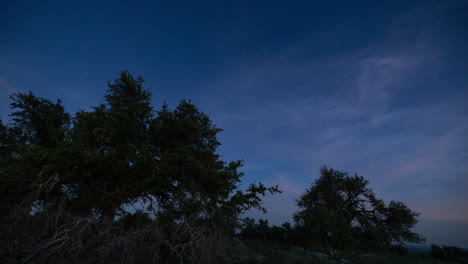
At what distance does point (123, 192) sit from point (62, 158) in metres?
3.26

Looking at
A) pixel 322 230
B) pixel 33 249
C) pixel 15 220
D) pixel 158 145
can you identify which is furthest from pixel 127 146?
pixel 322 230

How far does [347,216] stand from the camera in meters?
26.3

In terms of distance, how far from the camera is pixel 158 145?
43.3 feet

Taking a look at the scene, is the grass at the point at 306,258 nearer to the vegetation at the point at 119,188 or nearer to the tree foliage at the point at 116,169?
the vegetation at the point at 119,188

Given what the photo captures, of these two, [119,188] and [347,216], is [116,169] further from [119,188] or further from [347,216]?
[347,216]

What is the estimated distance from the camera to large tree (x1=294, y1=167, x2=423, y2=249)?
1922cm

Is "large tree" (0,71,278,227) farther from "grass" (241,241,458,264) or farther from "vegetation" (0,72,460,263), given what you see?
"grass" (241,241,458,264)

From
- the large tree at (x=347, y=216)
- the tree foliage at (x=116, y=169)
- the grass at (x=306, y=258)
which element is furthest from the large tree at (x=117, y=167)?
the large tree at (x=347, y=216)

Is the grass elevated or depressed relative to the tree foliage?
depressed

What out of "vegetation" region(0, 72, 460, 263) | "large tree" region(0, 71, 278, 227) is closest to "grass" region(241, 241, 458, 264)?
"vegetation" region(0, 72, 460, 263)

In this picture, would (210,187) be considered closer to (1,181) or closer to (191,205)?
(191,205)

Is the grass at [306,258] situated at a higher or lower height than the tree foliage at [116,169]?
lower

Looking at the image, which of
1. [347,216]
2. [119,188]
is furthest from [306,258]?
[347,216]

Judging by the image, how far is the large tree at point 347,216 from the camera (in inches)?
757
